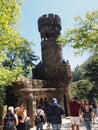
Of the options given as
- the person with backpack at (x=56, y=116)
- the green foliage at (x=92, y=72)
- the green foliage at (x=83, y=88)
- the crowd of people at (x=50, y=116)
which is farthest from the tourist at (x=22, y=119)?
the green foliage at (x=83, y=88)

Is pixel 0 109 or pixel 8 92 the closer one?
pixel 0 109

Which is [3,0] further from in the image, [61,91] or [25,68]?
[25,68]

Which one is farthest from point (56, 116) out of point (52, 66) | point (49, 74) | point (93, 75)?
point (93, 75)

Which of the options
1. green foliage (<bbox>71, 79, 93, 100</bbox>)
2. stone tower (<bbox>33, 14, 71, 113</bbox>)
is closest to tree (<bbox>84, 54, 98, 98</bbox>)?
green foliage (<bbox>71, 79, 93, 100</bbox>)

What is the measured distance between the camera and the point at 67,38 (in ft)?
75.1

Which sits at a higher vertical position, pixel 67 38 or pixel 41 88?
pixel 67 38

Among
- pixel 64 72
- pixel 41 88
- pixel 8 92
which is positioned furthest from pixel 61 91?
pixel 8 92

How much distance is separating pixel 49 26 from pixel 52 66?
5.16 m

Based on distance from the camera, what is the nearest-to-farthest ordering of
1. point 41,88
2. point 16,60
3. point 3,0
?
point 3,0, point 41,88, point 16,60

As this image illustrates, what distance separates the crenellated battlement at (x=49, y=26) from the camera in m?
32.1

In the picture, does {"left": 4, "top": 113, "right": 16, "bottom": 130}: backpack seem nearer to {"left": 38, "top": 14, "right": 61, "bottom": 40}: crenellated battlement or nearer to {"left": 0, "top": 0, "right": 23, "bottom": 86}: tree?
{"left": 0, "top": 0, "right": 23, "bottom": 86}: tree

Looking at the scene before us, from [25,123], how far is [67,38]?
14.1 m

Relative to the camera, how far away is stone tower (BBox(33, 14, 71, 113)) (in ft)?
94.3

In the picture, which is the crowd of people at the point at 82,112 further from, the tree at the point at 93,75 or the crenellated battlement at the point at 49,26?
the tree at the point at 93,75
